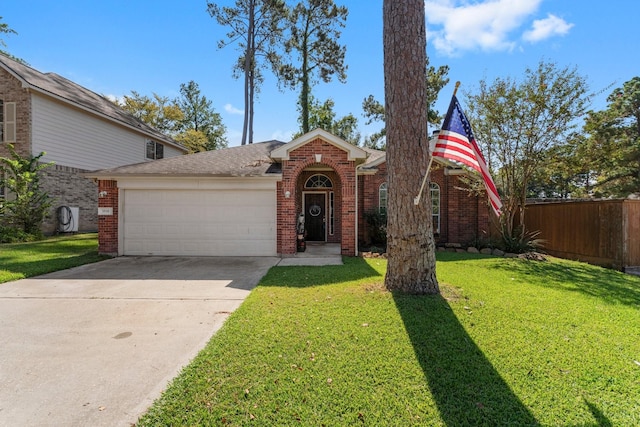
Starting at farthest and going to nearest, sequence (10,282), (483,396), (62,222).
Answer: (62,222), (10,282), (483,396)

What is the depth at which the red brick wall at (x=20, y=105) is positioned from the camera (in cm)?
1316

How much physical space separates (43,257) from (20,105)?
8700 millimetres

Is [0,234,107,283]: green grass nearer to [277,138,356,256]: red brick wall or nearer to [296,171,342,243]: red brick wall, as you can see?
[277,138,356,256]: red brick wall

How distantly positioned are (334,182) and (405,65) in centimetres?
790

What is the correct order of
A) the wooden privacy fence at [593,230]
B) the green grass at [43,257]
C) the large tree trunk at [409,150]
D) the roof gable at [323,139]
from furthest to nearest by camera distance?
the roof gable at [323,139] → the wooden privacy fence at [593,230] → the green grass at [43,257] → the large tree trunk at [409,150]

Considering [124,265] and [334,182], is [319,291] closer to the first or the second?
[124,265]

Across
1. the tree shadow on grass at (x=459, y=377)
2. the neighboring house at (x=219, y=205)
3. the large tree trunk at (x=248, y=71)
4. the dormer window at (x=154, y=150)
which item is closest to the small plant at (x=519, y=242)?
the neighboring house at (x=219, y=205)

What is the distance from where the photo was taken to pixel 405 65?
519 cm

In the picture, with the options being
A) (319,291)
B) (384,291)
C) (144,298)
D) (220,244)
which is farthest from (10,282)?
(384,291)

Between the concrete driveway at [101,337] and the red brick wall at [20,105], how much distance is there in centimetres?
979

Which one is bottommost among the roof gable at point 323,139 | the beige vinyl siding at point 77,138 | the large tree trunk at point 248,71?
the roof gable at point 323,139

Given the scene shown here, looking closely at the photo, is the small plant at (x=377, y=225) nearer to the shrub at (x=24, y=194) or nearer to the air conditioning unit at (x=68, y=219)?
the shrub at (x=24, y=194)

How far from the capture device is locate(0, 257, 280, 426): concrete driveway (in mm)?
2523

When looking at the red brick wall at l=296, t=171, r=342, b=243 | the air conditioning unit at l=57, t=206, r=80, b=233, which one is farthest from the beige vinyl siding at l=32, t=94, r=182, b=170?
the red brick wall at l=296, t=171, r=342, b=243
